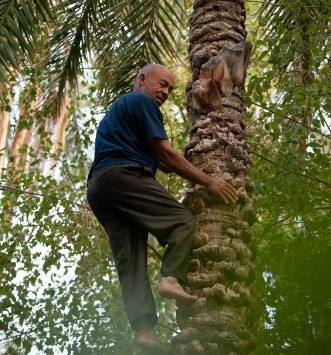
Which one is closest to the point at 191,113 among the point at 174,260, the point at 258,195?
the point at 174,260

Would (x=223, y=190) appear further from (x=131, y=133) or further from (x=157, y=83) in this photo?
(x=157, y=83)

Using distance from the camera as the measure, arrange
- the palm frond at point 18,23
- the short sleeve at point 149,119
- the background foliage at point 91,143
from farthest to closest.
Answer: the palm frond at point 18,23 < the background foliage at point 91,143 < the short sleeve at point 149,119

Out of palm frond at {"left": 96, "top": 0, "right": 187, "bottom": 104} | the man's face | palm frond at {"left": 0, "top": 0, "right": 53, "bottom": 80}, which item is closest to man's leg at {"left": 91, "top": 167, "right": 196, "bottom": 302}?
the man's face

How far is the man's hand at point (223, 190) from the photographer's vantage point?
4105 millimetres

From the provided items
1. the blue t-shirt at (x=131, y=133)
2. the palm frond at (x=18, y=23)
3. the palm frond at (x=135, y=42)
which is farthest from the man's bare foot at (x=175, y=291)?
the palm frond at (x=135, y=42)

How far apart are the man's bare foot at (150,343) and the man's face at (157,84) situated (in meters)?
1.49

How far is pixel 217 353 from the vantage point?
138 inches

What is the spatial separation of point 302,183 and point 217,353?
3.19m

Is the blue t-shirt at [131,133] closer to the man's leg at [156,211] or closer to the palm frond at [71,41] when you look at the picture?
the man's leg at [156,211]

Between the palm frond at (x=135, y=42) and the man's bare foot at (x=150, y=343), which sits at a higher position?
the palm frond at (x=135, y=42)

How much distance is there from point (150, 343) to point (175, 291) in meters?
0.32

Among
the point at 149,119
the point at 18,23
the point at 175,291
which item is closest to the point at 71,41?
the point at 18,23

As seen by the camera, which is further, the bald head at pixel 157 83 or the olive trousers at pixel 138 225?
the bald head at pixel 157 83

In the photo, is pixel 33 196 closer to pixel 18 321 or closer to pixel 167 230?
pixel 18 321
